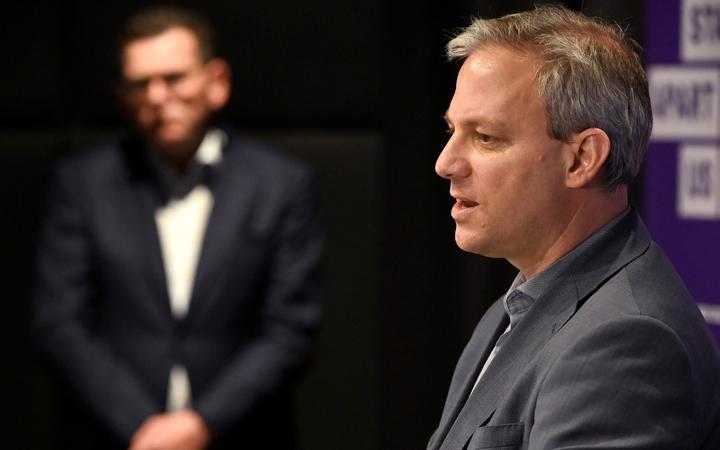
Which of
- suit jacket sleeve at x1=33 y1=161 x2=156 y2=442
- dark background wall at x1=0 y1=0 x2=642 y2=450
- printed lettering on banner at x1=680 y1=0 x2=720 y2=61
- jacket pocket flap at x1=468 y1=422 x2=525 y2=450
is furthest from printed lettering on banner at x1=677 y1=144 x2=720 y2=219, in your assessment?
jacket pocket flap at x1=468 y1=422 x2=525 y2=450

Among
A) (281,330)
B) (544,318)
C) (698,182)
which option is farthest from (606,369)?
(281,330)

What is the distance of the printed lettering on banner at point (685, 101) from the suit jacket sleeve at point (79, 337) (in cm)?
134

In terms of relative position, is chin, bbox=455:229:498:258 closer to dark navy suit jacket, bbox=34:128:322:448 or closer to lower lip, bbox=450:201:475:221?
lower lip, bbox=450:201:475:221

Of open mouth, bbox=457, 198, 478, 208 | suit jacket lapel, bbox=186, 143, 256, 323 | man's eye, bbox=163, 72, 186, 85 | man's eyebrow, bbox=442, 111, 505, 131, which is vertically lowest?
suit jacket lapel, bbox=186, 143, 256, 323

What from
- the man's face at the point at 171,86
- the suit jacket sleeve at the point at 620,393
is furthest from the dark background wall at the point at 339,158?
the suit jacket sleeve at the point at 620,393

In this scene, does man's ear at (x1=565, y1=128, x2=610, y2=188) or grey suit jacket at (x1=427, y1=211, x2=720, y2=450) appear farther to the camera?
man's ear at (x1=565, y1=128, x2=610, y2=188)

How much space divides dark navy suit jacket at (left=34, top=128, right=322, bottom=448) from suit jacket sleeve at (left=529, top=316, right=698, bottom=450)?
185cm

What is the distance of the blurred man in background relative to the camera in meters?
2.96

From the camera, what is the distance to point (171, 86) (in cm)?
314

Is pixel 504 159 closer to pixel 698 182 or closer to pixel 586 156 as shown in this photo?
pixel 586 156

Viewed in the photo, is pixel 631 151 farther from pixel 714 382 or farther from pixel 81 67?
pixel 81 67

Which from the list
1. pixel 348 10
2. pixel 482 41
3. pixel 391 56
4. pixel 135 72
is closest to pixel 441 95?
pixel 391 56

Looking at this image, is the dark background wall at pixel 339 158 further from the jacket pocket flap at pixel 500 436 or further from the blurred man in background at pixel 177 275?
the jacket pocket flap at pixel 500 436

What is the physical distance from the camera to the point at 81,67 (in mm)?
3846
